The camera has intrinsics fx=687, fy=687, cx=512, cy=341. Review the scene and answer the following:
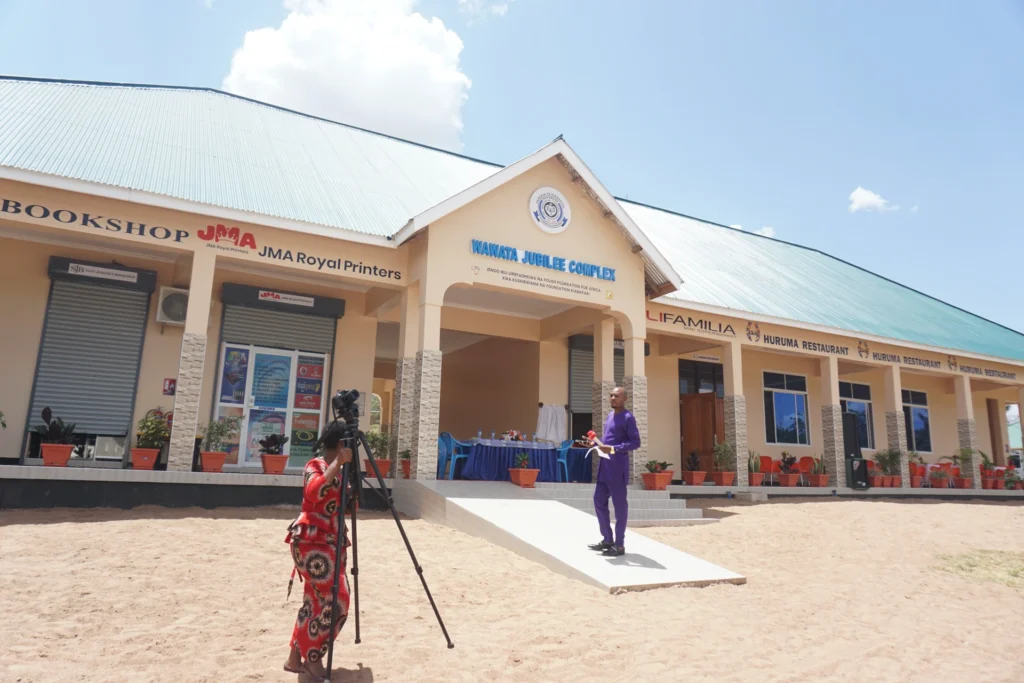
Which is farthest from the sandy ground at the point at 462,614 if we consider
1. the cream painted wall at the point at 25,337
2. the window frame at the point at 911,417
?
the window frame at the point at 911,417

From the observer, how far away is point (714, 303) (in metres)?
14.4

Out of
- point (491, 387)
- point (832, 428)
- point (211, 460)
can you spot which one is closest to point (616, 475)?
point (211, 460)

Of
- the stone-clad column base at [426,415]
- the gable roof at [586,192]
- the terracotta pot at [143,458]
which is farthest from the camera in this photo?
the gable roof at [586,192]

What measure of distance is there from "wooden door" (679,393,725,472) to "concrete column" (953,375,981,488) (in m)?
7.39

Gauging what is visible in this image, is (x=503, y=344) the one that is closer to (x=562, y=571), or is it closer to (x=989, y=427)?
(x=562, y=571)

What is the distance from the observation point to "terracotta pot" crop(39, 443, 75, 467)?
9102mm

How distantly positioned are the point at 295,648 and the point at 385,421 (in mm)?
20667

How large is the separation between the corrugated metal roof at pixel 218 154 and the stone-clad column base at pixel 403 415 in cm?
225

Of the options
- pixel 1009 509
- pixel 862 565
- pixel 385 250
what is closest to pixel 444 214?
pixel 385 250

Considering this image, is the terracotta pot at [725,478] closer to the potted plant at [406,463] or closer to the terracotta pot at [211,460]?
the potted plant at [406,463]

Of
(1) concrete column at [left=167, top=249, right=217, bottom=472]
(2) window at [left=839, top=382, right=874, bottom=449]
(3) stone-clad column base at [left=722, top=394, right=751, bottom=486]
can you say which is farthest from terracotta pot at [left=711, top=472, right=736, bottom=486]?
(1) concrete column at [left=167, top=249, right=217, bottom=472]

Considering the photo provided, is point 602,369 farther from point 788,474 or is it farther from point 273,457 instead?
point 273,457

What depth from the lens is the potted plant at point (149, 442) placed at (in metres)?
9.62

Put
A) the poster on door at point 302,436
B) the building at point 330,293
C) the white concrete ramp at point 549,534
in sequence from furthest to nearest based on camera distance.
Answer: the poster on door at point 302,436
the building at point 330,293
the white concrete ramp at point 549,534
